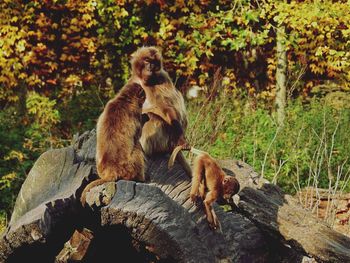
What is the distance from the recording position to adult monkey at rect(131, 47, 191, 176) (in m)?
7.28

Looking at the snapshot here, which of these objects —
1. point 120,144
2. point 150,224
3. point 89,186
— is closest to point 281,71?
point 120,144

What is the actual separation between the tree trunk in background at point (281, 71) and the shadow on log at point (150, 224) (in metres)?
5.93

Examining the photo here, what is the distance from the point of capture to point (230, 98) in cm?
1244

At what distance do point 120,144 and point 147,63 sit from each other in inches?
60.0

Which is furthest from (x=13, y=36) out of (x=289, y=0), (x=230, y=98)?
(x=289, y=0)

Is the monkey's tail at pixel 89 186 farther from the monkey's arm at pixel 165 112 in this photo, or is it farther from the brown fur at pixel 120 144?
the monkey's arm at pixel 165 112

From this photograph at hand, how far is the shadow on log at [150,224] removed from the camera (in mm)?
5090

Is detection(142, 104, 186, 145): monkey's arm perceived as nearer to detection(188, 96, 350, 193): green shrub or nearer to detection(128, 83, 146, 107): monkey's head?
detection(128, 83, 146, 107): monkey's head

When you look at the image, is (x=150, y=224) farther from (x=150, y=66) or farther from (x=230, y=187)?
(x=150, y=66)

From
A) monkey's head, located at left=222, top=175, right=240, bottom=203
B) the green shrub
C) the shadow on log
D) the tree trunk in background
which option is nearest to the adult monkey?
the shadow on log

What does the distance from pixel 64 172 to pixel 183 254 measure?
1.69 m

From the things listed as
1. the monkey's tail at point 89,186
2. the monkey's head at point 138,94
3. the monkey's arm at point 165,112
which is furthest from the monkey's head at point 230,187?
the monkey's arm at point 165,112

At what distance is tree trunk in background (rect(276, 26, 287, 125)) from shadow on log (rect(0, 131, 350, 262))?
5927 millimetres

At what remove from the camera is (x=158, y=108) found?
24.4 feet
